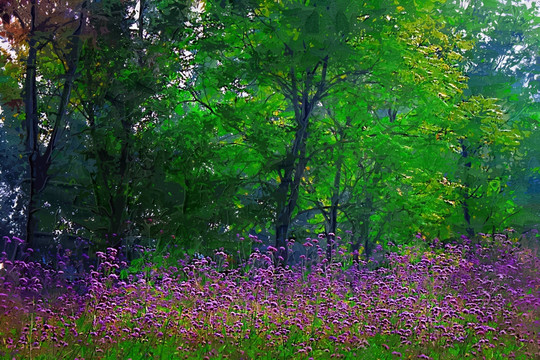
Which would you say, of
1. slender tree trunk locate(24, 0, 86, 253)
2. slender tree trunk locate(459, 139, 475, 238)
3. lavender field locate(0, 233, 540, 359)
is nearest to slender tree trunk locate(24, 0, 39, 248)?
slender tree trunk locate(24, 0, 86, 253)

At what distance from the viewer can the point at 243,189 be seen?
48.2 ft

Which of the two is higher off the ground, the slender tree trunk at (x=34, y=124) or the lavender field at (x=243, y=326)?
the slender tree trunk at (x=34, y=124)

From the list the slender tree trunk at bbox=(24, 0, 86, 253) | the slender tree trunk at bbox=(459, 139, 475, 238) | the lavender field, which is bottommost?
the lavender field

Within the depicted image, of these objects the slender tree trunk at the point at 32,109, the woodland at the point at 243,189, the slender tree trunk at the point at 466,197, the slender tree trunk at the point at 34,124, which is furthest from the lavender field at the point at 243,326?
the slender tree trunk at the point at 466,197

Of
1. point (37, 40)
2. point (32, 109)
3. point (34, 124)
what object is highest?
point (37, 40)

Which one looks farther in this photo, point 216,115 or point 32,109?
point 216,115

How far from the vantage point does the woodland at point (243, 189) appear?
7098 millimetres

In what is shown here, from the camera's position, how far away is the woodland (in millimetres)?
7098

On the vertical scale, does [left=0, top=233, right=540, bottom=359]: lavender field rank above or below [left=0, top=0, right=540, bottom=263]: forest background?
below

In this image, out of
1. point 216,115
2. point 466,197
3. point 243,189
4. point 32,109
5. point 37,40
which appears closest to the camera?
point 32,109

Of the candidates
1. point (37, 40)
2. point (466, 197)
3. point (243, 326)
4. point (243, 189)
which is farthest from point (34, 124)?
point (466, 197)

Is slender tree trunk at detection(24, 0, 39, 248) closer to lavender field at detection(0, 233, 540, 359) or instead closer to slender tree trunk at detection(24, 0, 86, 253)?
slender tree trunk at detection(24, 0, 86, 253)

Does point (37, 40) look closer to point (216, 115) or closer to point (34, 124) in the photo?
point (34, 124)

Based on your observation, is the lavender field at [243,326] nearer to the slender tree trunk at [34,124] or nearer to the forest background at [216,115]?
the slender tree trunk at [34,124]
